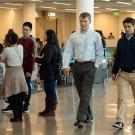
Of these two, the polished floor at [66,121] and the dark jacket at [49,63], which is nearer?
the polished floor at [66,121]

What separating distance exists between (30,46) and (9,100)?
1078mm

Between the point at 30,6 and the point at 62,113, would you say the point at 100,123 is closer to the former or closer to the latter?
the point at 62,113

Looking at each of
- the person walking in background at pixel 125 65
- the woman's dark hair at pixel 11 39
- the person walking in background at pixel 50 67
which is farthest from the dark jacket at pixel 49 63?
the person walking in background at pixel 125 65

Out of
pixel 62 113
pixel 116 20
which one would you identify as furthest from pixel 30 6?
pixel 62 113

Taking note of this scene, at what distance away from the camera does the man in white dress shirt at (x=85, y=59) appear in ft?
23.2

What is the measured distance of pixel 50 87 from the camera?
27.3 ft

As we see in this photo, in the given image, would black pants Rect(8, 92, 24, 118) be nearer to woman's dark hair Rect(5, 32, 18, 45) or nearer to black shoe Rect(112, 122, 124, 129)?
woman's dark hair Rect(5, 32, 18, 45)

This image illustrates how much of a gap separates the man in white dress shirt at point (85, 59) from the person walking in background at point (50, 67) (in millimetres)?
999

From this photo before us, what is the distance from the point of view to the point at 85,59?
278 inches

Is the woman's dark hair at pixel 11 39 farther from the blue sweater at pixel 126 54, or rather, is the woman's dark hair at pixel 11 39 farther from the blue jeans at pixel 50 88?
the blue sweater at pixel 126 54

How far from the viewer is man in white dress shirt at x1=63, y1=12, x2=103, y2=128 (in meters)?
7.07

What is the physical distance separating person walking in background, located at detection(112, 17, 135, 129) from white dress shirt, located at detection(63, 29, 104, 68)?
1.04 feet

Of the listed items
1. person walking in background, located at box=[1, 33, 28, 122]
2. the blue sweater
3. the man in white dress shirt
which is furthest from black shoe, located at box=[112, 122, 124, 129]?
person walking in background, located at box=[1, 33, 28, 122]

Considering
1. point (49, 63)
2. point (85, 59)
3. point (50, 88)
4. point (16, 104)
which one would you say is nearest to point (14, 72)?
point (16, 104)
